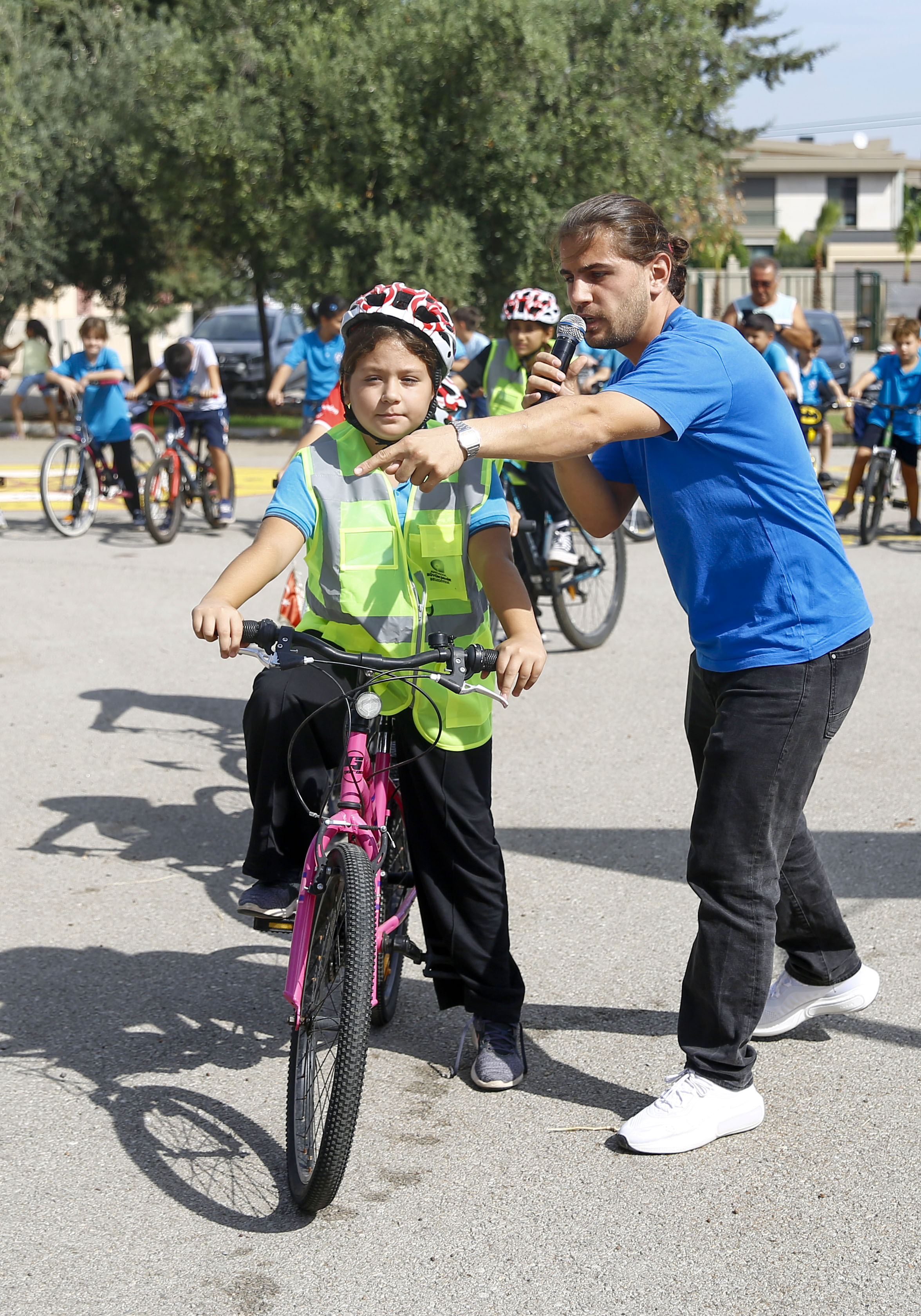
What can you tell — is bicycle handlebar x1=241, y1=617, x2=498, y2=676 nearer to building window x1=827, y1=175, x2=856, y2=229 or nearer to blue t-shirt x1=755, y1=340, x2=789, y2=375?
blue t-shirt x1=755, y1=340, x2=789, y2=375

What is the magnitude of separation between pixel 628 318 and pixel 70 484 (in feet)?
33.7

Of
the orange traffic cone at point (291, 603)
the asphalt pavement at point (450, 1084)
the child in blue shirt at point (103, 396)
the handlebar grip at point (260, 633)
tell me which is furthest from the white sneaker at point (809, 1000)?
the child in blue shirt at point (103, 396)

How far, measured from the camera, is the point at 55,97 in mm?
21719

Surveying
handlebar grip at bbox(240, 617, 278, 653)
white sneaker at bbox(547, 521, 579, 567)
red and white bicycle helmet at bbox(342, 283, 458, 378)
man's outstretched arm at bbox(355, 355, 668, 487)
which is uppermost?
red and white bicycle helmet at bbox(342, 283, 458, 378)

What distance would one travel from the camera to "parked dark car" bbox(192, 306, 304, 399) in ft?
80.8

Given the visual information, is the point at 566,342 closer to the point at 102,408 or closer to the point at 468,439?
the point at 468,439

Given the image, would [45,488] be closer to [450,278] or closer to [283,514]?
[450,278]

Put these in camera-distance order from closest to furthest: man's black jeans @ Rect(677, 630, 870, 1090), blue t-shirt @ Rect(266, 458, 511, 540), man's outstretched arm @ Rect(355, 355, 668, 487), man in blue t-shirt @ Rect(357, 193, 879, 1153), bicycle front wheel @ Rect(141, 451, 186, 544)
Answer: man's outstretched arm @ Rect(355, 355, 668, 487), man in blue t-shirt @ Rect(357, 193, 879, 1153), man's black jeans @ Rect(677, 630, 870, 1090), blue t-shirt @ Rect(266, 458, 511, 540), bicycle front wheel @ Rect(141, 451, 186, 544)

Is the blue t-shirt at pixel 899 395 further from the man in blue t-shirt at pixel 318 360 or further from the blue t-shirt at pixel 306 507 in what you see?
the blue t-shirt at pixel 306 507

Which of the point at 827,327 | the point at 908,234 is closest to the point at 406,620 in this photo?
the point at 827,327

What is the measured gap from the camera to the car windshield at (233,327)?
86.6 ft

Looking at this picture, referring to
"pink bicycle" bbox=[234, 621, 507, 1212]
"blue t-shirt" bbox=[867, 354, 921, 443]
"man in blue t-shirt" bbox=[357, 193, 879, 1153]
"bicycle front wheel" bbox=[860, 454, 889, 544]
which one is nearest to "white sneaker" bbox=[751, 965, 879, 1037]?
"man in blue t-shirt" bbox=[357, 193, 879, 1153]

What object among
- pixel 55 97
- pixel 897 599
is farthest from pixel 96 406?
pixel 55 97

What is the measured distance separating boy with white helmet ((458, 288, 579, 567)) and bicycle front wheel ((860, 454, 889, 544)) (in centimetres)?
465
